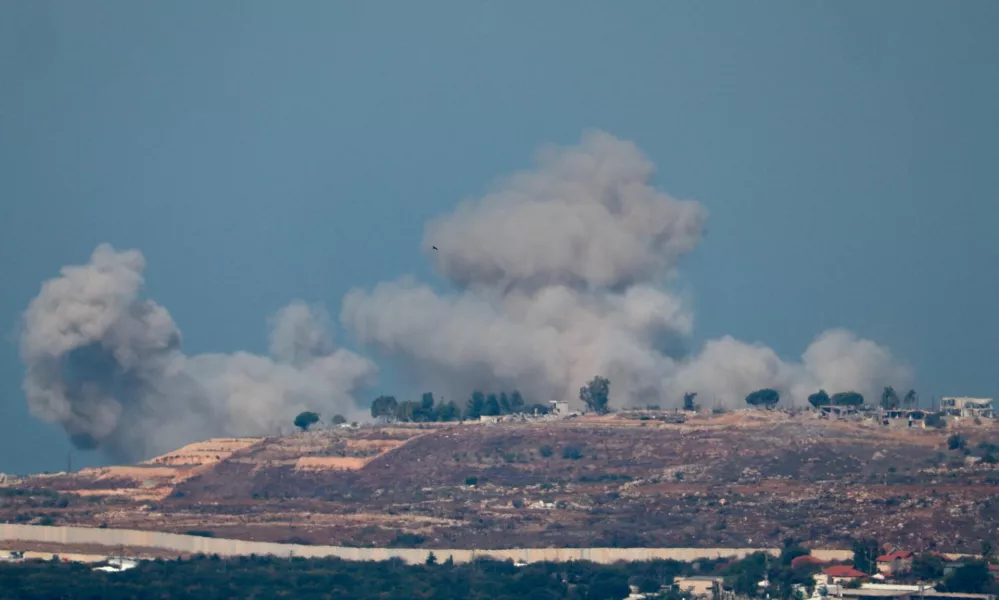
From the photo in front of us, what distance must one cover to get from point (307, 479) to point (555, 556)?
84.8 ft

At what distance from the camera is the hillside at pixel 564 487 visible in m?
120

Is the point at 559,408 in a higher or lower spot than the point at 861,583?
higher

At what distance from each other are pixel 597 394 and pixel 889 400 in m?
19.5

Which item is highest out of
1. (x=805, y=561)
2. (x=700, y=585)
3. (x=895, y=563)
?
(x=805, y=561)

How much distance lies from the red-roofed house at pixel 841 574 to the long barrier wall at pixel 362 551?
3.67 metres

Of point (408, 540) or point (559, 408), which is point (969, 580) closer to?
point (408, 540)

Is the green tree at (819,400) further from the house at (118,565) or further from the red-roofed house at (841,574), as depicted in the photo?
the house at (118,565)

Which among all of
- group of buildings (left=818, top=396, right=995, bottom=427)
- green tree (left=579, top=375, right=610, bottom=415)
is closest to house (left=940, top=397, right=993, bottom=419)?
group of buildings (left=818, top=396, right=995, bottom=427)

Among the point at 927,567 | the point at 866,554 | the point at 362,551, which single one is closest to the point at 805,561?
the point at 866,554

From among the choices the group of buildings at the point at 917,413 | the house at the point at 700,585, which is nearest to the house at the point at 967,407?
the group of buildings at the point at 917,413

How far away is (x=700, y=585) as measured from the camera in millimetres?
106938

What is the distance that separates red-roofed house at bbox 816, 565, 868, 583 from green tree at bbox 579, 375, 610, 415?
37240mm

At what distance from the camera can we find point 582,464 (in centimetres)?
13588

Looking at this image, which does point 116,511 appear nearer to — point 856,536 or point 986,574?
point 856,536
